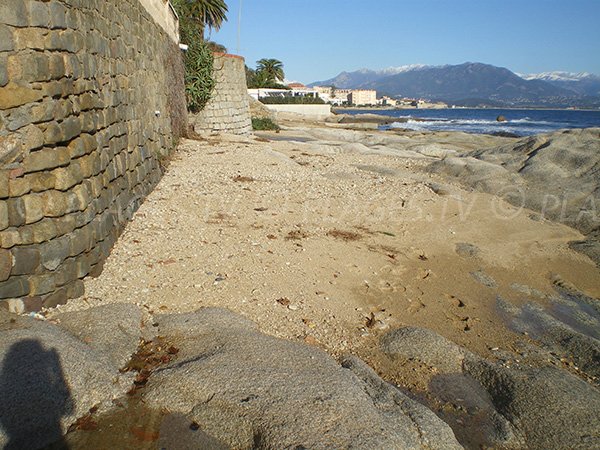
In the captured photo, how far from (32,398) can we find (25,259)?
157 centimetres

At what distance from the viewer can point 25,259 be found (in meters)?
4.04

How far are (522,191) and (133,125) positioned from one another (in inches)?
335

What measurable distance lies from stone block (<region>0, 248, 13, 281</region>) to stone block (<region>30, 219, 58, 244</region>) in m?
0.23

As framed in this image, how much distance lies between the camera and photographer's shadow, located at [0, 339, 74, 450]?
Answer: 8.87 ft

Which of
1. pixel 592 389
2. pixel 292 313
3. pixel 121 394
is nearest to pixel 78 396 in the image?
pixel 121 394

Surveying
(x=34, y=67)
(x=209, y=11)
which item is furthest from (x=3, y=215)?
(x=209, y=11)

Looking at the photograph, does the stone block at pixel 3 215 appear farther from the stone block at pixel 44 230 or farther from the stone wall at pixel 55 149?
the stone block at pixel 44 230

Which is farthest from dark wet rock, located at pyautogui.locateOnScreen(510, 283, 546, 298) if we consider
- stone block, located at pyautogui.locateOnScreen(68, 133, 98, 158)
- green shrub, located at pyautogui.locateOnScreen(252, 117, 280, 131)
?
green shrub, located at pyautogui.locateOnScreen(252, 117, 280, 131)

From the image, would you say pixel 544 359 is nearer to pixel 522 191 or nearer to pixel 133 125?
pixel 133 125

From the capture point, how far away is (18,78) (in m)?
3.84

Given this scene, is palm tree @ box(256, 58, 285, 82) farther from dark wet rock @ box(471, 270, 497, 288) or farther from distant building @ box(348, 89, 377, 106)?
distant building @ box(348, 89, 377, 106)

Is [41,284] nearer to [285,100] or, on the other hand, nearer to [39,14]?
[39,14]

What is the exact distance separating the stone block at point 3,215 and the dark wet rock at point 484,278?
5.66m

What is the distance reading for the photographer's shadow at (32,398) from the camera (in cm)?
271
